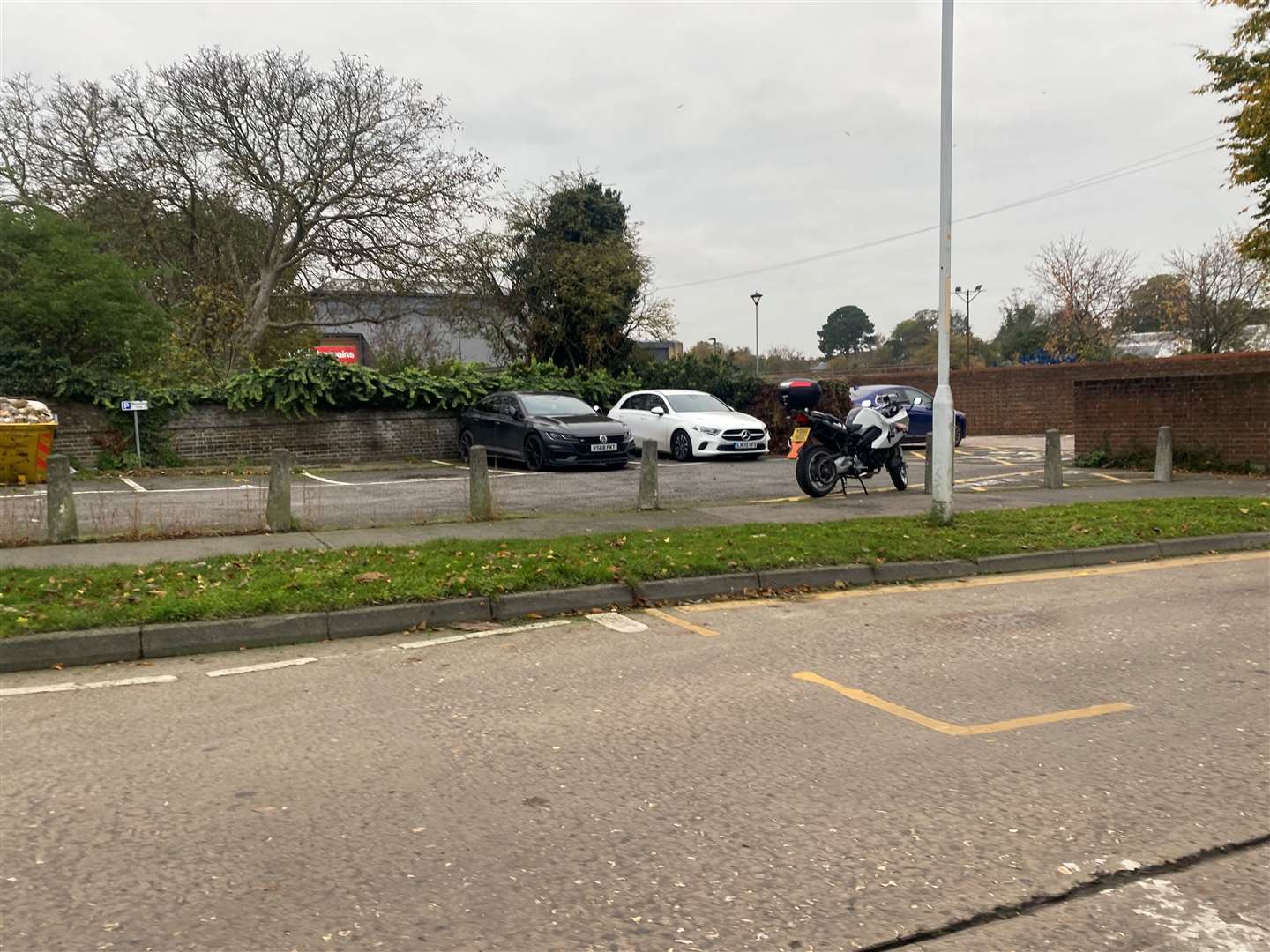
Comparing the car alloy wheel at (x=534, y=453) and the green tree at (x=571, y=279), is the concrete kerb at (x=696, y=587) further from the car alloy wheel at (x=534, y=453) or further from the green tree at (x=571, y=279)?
the green tree at (x=571, y=279)

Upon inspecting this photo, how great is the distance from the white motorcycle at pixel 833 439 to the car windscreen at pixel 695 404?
256 inches

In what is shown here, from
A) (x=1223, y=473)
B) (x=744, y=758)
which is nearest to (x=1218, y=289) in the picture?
(x=1223, y=473)

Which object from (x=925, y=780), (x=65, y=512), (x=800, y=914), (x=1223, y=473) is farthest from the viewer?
(x=1223, y=473)

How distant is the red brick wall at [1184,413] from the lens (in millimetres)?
17234

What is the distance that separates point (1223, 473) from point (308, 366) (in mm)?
17722

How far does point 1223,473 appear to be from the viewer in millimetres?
17375

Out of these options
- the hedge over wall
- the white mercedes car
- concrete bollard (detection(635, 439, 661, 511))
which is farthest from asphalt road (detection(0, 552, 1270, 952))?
the hedge over wall

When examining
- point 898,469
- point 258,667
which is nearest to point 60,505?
point 258,667

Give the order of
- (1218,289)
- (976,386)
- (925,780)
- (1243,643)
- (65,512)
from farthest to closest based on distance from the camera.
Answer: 1. (1218,289)
2. (976,386)
3. (65,512)
4. (1243,643)
5. (925,780)

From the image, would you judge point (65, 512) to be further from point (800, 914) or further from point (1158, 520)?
point (1158, 520)

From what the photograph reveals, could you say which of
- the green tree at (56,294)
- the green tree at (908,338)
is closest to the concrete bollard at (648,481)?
the green tree at (56,294)

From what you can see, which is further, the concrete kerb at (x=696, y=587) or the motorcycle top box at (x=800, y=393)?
the motorcycle top box at (x=800, y=393)

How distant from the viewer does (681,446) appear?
20.2 m

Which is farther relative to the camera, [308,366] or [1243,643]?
[308,366]
